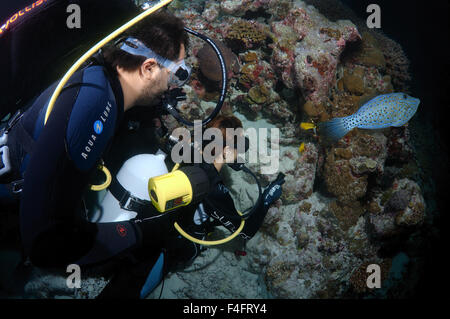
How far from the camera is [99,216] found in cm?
262

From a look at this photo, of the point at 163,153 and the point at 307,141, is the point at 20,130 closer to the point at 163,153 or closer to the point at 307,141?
the point at 163,153

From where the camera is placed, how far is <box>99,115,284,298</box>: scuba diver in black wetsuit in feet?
8.29

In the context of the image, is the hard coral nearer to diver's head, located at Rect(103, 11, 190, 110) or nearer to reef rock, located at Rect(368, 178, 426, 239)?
diver's head, located at Rect(103, 11, 190, 110)

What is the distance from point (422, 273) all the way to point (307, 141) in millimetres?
5137

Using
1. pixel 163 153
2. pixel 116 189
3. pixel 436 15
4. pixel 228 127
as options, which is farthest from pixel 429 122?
pixel 116 189

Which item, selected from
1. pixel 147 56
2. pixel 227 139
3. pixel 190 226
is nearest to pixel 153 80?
pixel 147 56

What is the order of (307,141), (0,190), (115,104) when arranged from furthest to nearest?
(307,141)
(0,190)
(115,104)

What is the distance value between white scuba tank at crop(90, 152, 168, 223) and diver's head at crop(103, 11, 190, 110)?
0.70 m

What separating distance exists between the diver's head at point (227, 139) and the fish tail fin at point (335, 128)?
1.70 meters

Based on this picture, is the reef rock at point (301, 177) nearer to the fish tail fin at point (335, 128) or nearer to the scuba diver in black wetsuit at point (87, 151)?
the fish tail fin at point (335, 128)

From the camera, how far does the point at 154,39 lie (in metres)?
2.13

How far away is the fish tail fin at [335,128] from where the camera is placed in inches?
153

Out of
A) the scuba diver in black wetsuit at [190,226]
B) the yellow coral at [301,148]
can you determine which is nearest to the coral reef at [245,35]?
the yellow coral at [301,148]

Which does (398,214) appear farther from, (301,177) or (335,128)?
(335,128)
